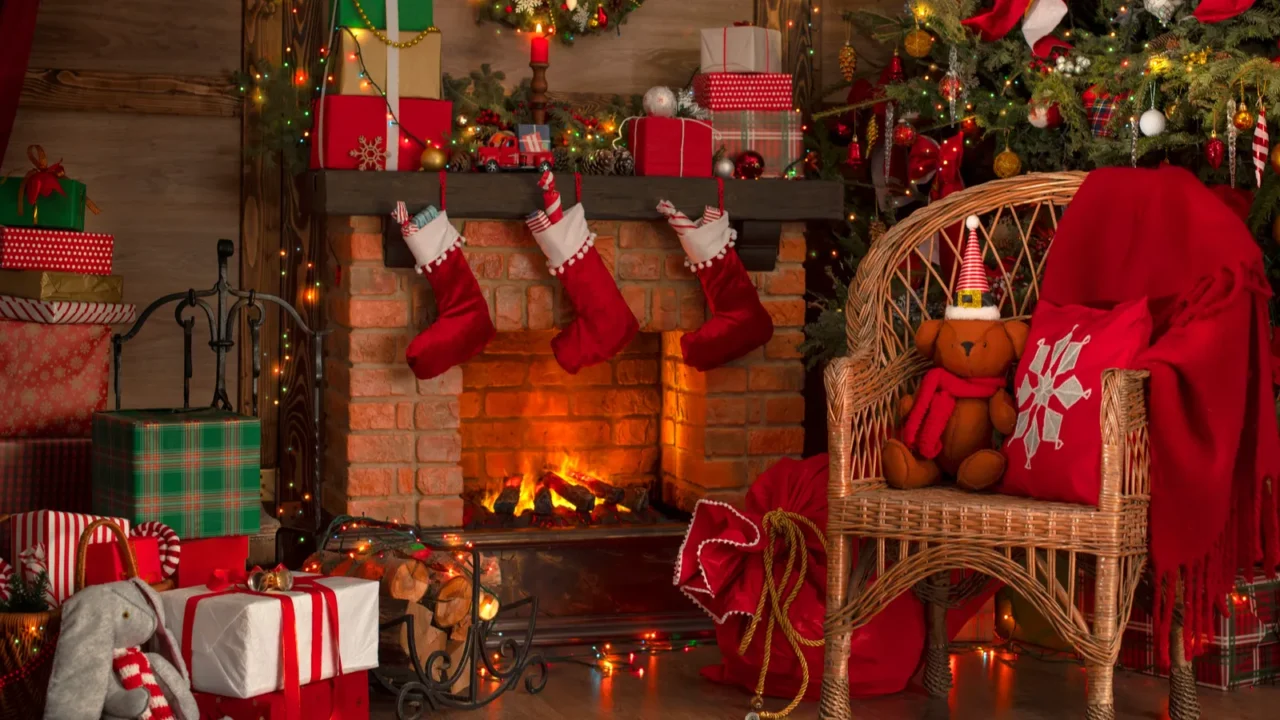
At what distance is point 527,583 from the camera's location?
3.66 m

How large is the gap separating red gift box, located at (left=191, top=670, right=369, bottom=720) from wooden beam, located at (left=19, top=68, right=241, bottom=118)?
181 centimetres

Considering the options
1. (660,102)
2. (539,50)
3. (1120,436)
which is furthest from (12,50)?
(1120,436)

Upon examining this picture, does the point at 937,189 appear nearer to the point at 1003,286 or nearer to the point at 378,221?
the point at 1003,286

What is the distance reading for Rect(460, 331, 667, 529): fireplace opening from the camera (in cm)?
405

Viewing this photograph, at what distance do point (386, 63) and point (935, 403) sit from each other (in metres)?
1.56

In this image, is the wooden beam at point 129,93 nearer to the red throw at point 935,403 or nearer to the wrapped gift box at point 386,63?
the wrapped gift box at point 386,63

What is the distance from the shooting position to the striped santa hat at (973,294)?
306 cm

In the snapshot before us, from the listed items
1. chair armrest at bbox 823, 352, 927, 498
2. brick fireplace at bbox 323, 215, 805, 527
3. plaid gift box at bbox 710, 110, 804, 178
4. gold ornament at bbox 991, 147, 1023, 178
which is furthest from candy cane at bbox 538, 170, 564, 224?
gold ornament at bbox 991, 147, 1023, 178

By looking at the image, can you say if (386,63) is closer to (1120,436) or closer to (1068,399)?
(1068,399)

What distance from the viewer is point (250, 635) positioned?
2.57 meters

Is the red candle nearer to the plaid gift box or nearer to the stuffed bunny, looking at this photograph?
the plaid gift box

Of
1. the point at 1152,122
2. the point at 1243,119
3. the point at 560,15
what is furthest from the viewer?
the point at 560,15

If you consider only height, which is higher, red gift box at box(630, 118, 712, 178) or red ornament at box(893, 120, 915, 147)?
red ornament at box(893, 120, 915, 147)

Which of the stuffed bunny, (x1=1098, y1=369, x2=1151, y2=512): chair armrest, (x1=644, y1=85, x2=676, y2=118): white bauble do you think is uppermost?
(x1=644, y1=85, x2=676, y2=118): white bauble
